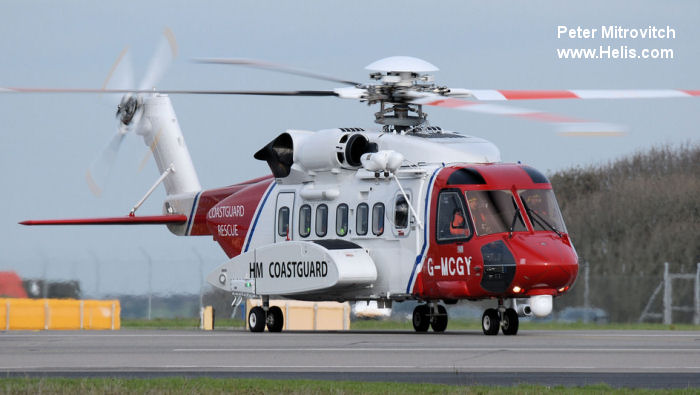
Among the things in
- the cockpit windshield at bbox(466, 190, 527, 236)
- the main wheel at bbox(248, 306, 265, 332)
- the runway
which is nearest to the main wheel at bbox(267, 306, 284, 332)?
the main wheel at bbox(248, 306, 265, 332)

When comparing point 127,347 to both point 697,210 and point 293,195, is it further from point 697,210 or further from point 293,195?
point 697,210

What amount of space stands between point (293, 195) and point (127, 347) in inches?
316

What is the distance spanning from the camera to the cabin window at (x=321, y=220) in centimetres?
2598

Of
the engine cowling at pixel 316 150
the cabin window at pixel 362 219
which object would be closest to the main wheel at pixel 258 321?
the engine cowling at pixel 316 150

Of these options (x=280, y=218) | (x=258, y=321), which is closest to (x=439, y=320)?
(x=258, y=321)

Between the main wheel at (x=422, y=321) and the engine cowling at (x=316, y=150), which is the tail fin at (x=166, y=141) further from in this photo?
the main wheel at (x=422, y=321)

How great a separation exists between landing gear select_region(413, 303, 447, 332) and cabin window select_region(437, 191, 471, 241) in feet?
9.69

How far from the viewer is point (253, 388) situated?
1251 cm

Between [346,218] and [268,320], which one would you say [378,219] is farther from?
[268,320]

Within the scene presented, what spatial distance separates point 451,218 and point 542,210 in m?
1.62

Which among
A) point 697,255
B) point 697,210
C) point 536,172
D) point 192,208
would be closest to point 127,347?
point 536,172

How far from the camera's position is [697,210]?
48406 mm

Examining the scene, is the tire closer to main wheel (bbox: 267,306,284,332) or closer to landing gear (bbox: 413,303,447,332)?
landing gear (bbox: 413,303,447,332)

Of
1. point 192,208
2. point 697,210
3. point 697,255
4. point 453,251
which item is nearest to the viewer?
point 453,251
